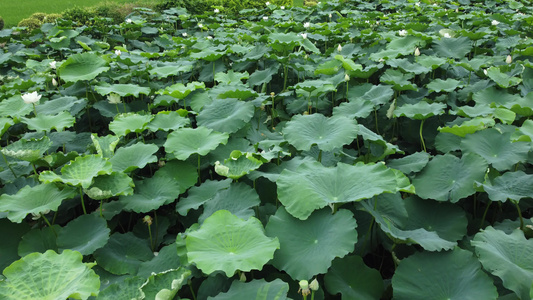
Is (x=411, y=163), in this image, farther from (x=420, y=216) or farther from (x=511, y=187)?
(x=511, y=187)

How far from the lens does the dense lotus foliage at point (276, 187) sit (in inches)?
55.6

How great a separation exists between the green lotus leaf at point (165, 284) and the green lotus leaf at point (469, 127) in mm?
1557

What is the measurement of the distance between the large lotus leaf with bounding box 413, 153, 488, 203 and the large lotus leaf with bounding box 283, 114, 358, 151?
406 millimetres

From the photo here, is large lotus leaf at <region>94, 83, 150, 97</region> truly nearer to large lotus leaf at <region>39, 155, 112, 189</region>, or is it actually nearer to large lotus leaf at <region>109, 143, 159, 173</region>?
large lotus leaf at <region>109, 143, 159, 173</region>

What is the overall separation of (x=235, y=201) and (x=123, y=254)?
0.58m

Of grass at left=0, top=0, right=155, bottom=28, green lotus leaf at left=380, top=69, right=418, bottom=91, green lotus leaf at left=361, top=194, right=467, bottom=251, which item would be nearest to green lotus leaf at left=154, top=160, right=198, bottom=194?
green lotus leaf at left=361, top=194, right=467, bottom=251

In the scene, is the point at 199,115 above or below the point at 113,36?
above

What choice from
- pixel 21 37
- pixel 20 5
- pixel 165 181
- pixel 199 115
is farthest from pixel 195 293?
pixel 20 5

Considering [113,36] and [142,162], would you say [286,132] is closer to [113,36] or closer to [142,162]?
[142,162]

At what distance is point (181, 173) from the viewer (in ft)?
7.19

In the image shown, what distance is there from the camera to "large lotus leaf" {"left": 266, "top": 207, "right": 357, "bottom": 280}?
140cm

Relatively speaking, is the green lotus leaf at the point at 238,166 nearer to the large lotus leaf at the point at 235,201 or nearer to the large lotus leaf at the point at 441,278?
the large lotus leaf at the point at 235,201

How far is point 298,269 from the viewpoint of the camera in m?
1.40

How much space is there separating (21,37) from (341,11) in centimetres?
486
